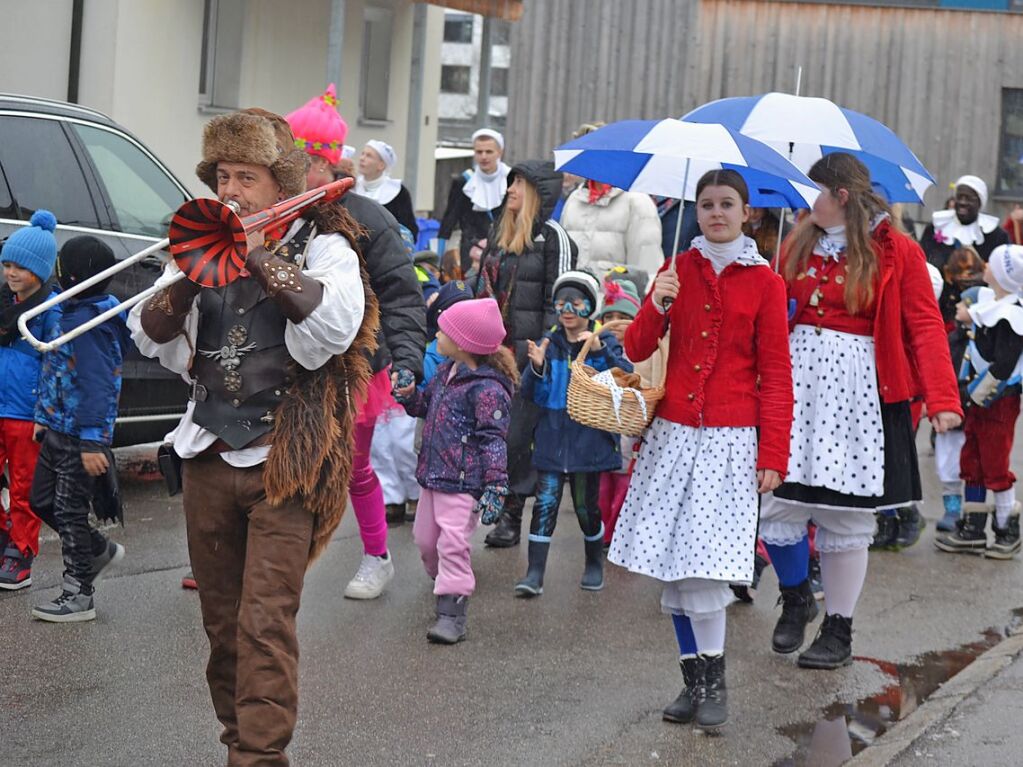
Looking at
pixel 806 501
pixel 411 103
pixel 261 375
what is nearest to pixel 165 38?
pixel 411 103

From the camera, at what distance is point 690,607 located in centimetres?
562

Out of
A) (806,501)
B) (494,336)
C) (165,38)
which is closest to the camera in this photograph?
(806,501)

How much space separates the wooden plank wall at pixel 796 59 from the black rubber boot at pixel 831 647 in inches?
657

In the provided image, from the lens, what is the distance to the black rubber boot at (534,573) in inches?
294

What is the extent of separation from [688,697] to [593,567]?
6.92ft

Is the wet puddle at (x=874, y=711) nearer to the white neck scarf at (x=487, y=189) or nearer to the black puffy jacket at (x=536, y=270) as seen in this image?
the black puffy jacket at (x=536, y=270)

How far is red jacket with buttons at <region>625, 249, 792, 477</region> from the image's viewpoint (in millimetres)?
5555

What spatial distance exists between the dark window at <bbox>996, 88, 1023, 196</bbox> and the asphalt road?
A: 15699mm

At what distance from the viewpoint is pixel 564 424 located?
7.61 m

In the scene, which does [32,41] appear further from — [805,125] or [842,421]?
[842,421]

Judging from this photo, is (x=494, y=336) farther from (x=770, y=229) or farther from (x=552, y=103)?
(x=552, y=103)

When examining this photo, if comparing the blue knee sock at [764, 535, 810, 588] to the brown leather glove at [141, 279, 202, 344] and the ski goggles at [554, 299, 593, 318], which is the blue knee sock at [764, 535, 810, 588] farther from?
the brown leather glove at [141, 279, 202, 344]

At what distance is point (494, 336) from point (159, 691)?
85.3 inches

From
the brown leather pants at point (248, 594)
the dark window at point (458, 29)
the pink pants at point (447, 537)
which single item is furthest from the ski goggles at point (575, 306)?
the dark window at point (458, 29)
